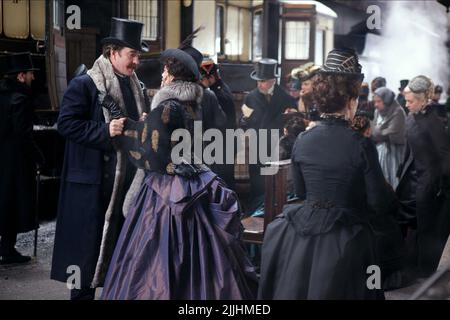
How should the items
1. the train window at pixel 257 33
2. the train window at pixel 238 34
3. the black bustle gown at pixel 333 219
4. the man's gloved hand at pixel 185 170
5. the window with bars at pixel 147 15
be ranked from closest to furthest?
1. the black bustle gown at pixel 333 219
2. the man's gloved hand at pixel 185 170
3. the window with bars at pixel 147 15
4. the train window at pixel 238 34
5. the train window at pixel 257 33

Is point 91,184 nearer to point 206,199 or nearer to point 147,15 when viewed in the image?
point 206,199

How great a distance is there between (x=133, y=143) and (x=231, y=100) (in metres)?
2.47

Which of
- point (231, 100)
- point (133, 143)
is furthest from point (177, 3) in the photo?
point (133, 143)

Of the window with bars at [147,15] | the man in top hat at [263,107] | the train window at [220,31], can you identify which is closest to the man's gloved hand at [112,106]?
the man in top hat at [263,107]

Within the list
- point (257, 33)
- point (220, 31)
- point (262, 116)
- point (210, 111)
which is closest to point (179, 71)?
point (210, 111)

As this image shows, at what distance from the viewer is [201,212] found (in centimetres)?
436

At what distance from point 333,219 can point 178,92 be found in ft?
4.70

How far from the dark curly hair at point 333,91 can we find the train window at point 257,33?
1004 centimetres

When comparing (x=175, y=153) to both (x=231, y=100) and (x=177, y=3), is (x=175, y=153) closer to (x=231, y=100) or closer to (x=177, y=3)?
(x=231, y=100)

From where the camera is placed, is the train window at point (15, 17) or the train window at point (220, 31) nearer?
the train window at point (15, 17)

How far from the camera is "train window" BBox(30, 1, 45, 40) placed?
373 inches

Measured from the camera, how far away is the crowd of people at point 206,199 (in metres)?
3.69

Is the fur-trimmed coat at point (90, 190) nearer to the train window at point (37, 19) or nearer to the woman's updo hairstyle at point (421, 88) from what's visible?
the woman's updo hairstyle at point (421, 88)

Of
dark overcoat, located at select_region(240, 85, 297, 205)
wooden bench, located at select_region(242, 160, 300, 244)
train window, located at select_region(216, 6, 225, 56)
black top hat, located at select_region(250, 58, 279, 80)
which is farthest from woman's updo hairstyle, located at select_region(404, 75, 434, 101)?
train window, located at select_region(216, 6, 225, 56)
